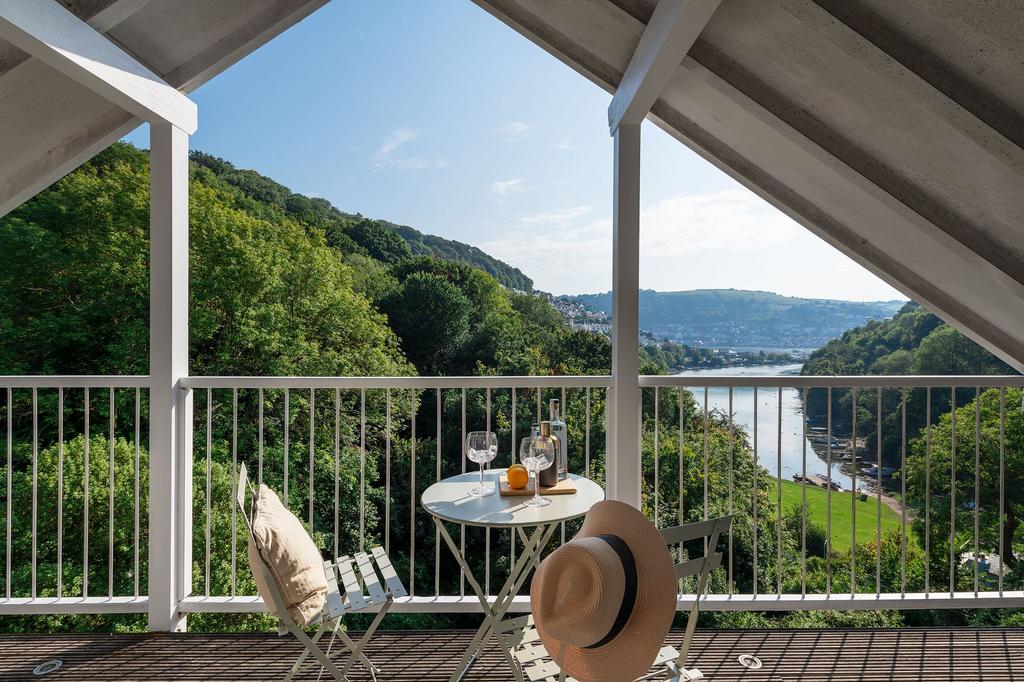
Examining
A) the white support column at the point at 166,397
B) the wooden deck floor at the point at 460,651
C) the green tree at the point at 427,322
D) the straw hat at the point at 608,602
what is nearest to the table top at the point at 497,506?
the straw hat at the point at 608,602

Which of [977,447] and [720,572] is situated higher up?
[977,447]

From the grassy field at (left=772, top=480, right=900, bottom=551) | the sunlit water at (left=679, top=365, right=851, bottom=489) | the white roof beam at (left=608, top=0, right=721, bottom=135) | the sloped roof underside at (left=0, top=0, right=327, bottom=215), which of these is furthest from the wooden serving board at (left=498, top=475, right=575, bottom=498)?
the grassy field at (left=772, top=480, right=900, bottom=551)

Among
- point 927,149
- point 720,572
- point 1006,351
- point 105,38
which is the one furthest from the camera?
point 720,572

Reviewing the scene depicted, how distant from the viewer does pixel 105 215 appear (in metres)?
10.8

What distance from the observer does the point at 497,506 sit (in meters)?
2.21

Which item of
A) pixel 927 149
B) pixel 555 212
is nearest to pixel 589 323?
pixel 555 212

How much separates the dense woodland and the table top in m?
5.42

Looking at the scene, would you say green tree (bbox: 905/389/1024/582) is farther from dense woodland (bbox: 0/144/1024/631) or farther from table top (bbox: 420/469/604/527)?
table top (bbox: 420/469/604/527)

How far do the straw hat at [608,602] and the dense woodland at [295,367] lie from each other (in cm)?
600

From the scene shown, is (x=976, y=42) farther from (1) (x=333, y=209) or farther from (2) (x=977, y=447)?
(1) (x=333, y=209)

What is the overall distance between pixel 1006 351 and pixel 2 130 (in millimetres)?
5064

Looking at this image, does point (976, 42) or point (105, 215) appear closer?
point (976, 42)

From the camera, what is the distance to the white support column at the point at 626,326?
9.95 feet

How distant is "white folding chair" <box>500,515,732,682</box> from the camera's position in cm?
189
